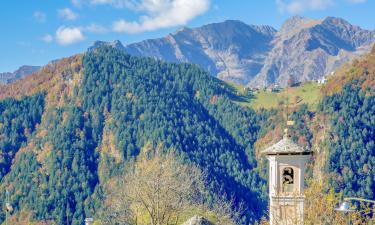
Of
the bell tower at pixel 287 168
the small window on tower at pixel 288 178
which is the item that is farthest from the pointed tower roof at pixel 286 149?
the small window on tower at pixel 288 178

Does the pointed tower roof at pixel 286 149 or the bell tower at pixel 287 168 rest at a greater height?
the pointed tower roof at pixel 286 149

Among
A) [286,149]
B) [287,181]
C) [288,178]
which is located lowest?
[287,181]

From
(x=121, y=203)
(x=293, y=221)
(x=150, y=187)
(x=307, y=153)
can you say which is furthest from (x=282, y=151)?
(x=121, y=203)

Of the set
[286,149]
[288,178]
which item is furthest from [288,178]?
[286,149]

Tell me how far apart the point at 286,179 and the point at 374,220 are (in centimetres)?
573

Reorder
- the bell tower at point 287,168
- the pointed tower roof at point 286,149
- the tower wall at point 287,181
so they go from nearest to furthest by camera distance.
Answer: the tower wall at point 287,181 → the bell tower at point 287,168 → the pointed tower roof at point 286,149

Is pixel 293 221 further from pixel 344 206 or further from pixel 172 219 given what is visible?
pixel 172 219

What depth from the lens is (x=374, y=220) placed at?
3828 centimetres

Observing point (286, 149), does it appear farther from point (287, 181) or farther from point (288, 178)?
point (287, 181)

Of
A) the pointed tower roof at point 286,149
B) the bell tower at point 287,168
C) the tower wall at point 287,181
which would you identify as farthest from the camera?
the pointed tower roof at point 286,149

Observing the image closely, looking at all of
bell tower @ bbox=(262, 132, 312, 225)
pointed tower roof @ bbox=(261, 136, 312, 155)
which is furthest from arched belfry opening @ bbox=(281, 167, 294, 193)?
pointed tower roof @ bbox=(261, 136, 312, 155)

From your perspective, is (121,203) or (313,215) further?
(121,203)

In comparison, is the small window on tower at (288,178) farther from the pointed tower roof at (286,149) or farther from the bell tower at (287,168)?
the pointed tower roof at (286,149)

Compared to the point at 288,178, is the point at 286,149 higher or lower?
higher
